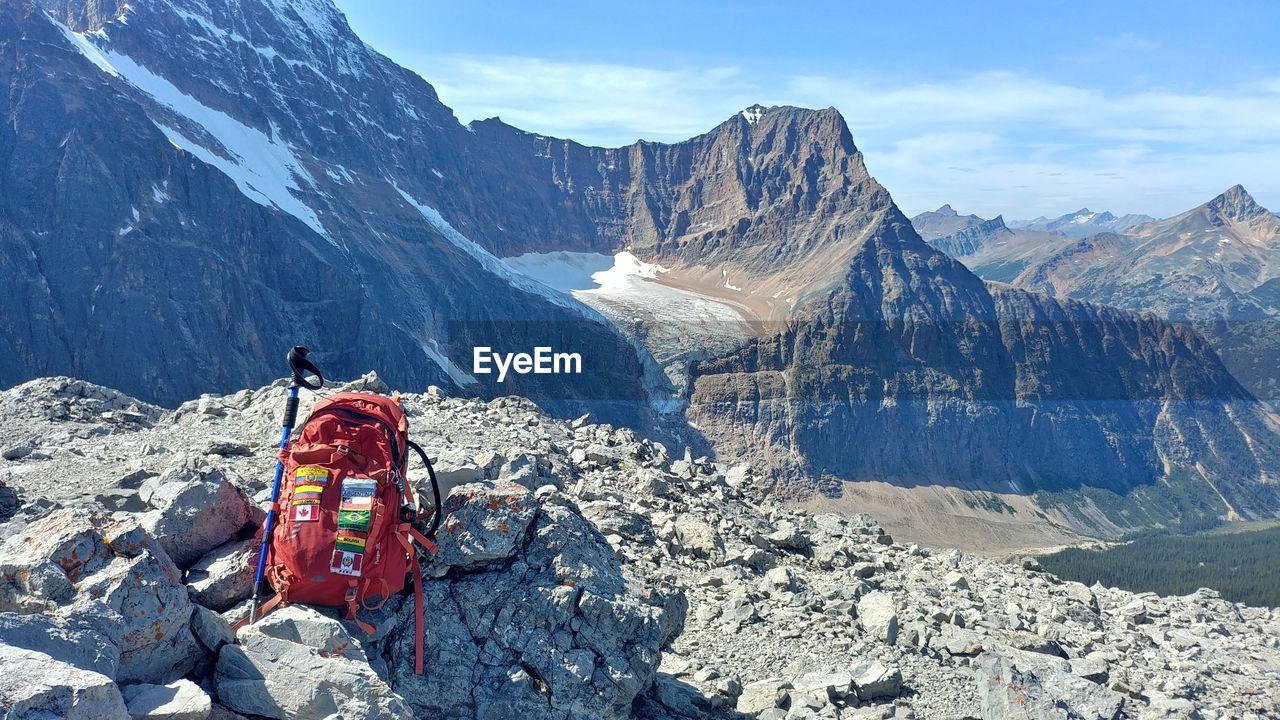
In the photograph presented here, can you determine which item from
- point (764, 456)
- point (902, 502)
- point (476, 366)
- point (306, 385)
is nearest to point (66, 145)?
point (476, 366)

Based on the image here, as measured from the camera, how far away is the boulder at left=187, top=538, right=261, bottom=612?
6.88m

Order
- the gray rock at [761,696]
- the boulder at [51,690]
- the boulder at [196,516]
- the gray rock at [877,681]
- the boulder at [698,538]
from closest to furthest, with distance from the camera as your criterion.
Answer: the boulder at [51,690] → the boulder at [196,516] → the gray rock at [761,696] → the gray rock at [877,681] → the boulder at [698,538]

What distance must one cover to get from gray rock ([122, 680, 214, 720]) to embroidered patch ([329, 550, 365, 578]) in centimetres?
154

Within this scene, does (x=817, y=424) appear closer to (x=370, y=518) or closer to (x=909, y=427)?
(x=909, y=427)

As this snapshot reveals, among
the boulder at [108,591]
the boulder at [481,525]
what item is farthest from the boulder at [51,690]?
the boulder at [481,525]

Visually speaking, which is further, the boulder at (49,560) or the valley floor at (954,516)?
the valley floor at (954,516)

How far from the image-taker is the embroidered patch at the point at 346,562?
6742mm

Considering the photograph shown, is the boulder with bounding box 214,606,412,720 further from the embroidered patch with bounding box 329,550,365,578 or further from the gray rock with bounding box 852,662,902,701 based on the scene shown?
the gray rock with bounding box 852,662,902,701

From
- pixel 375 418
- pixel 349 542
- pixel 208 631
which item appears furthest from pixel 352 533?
pixel 208 631

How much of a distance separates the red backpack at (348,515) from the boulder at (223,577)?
268 millimetres

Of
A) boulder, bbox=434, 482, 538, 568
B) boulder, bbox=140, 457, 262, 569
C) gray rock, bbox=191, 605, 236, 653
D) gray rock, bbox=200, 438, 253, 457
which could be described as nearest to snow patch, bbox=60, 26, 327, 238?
gray rock, bbox=200, 438, 253, 457

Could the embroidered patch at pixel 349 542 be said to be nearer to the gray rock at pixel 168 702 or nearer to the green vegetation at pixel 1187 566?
the gray rock at pixel 168 702

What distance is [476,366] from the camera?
5241 inches

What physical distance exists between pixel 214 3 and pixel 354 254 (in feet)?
269
